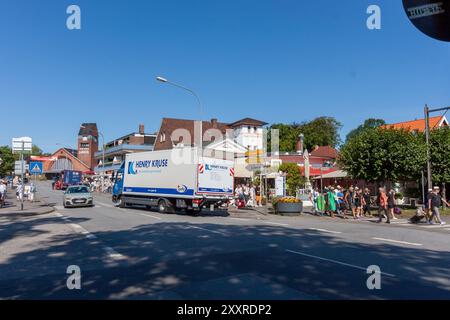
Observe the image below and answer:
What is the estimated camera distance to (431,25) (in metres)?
1.93

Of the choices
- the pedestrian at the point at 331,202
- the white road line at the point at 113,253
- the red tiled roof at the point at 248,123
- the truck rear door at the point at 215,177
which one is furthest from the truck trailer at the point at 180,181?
the red tiled roof at the point at 248,123

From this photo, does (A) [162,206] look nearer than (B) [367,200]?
No

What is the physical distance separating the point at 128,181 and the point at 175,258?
63.7 ft

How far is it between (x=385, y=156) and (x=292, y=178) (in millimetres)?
12965

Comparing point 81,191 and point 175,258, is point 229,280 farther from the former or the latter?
point 81,191

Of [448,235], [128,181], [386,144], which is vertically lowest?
[448,235]

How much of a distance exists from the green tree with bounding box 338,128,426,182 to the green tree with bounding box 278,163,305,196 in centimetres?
975

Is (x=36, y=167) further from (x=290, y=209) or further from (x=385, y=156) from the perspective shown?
(x=385, y=156)

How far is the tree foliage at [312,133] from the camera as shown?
8825 centimetres

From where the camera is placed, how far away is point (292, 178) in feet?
128
